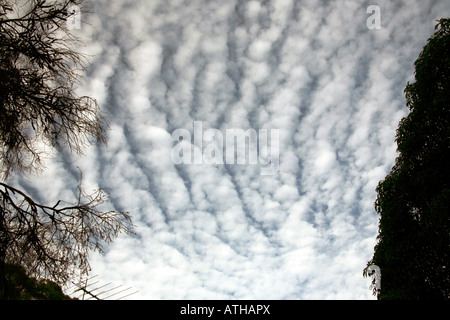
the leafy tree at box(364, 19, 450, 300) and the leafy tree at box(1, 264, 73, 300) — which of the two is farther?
the leafy tree at box(364, 19, 450, 300)

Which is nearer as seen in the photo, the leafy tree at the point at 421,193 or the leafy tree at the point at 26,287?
the leafy tree at the point at 26,287

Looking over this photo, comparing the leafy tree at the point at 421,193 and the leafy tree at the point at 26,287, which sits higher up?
the leafy tree at the point at 421,193

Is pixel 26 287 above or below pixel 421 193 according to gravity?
below

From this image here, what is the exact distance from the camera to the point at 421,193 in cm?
777

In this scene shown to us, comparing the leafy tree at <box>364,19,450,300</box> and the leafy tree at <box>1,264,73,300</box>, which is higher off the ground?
the leafy tree at <box>364,19,450,300</box>

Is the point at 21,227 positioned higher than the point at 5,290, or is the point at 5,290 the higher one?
the point at 21,227

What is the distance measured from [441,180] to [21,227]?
1010cm

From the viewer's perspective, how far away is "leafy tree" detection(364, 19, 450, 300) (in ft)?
24.0

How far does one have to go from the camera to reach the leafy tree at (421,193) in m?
7.30

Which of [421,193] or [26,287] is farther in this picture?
[421,193]

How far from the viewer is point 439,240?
22.5 feet
